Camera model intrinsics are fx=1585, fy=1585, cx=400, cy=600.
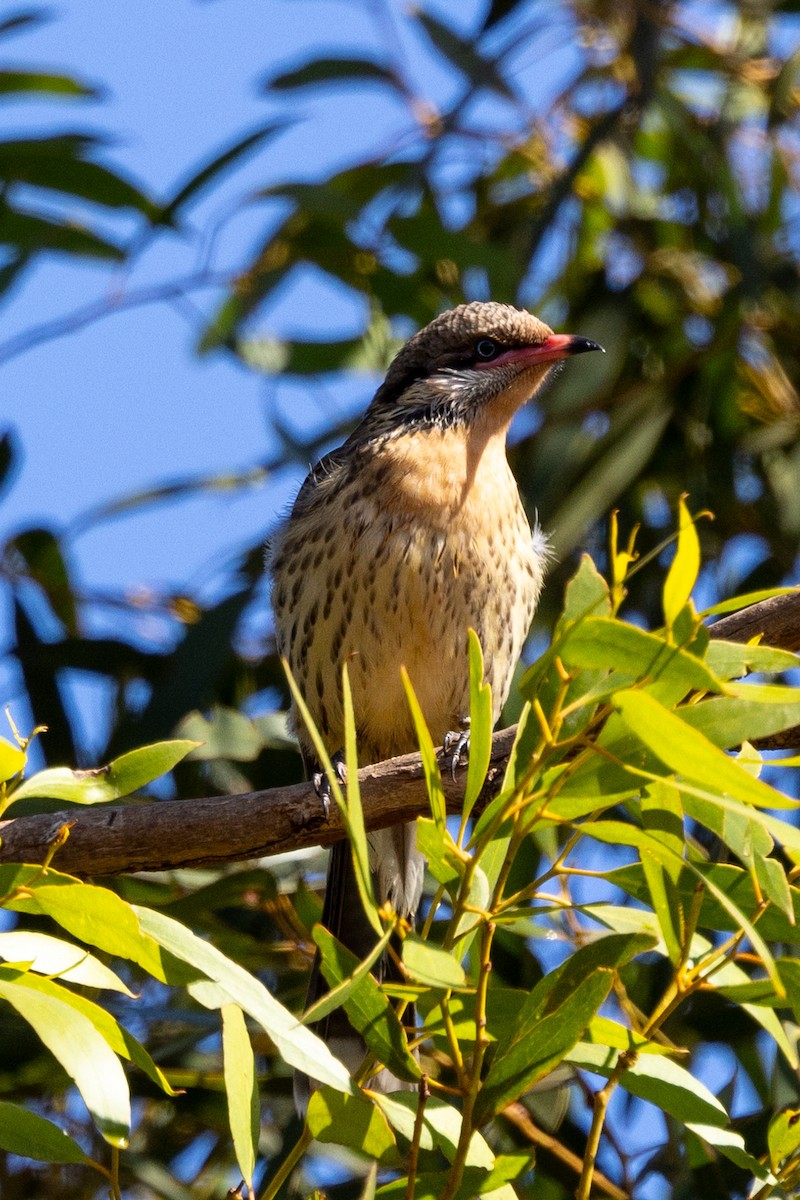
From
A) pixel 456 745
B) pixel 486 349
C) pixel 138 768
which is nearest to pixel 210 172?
pixel 486 349

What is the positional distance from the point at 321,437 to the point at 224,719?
1.17 meters

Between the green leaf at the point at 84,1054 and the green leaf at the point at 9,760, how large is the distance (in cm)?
→ 23

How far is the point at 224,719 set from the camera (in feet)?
11.5

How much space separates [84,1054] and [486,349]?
8.66 ft

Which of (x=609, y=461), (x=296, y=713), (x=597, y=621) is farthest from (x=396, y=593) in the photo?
(x=597, y=621)

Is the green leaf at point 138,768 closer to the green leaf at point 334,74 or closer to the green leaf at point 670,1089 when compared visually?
the green leaf at point 670,1089

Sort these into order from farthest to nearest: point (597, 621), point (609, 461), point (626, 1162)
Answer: point (609, 461) < point (626, 1162) < point (597, 621)

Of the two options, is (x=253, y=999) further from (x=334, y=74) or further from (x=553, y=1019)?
(x=334, y=74)

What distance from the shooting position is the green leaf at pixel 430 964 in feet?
5.46

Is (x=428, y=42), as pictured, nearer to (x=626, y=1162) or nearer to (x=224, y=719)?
(x=224, y=719)

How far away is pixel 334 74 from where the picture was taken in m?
4.44

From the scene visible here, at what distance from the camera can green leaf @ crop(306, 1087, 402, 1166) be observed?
1.94 meters

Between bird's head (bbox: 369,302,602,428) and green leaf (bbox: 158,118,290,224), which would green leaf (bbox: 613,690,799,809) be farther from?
green leaf (bbox: 158,118,290,224)

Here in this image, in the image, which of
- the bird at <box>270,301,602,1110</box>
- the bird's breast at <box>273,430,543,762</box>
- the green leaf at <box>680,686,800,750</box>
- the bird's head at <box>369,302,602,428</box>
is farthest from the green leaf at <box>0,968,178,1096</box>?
the bird's head at <box>369,302,602,428</box>
